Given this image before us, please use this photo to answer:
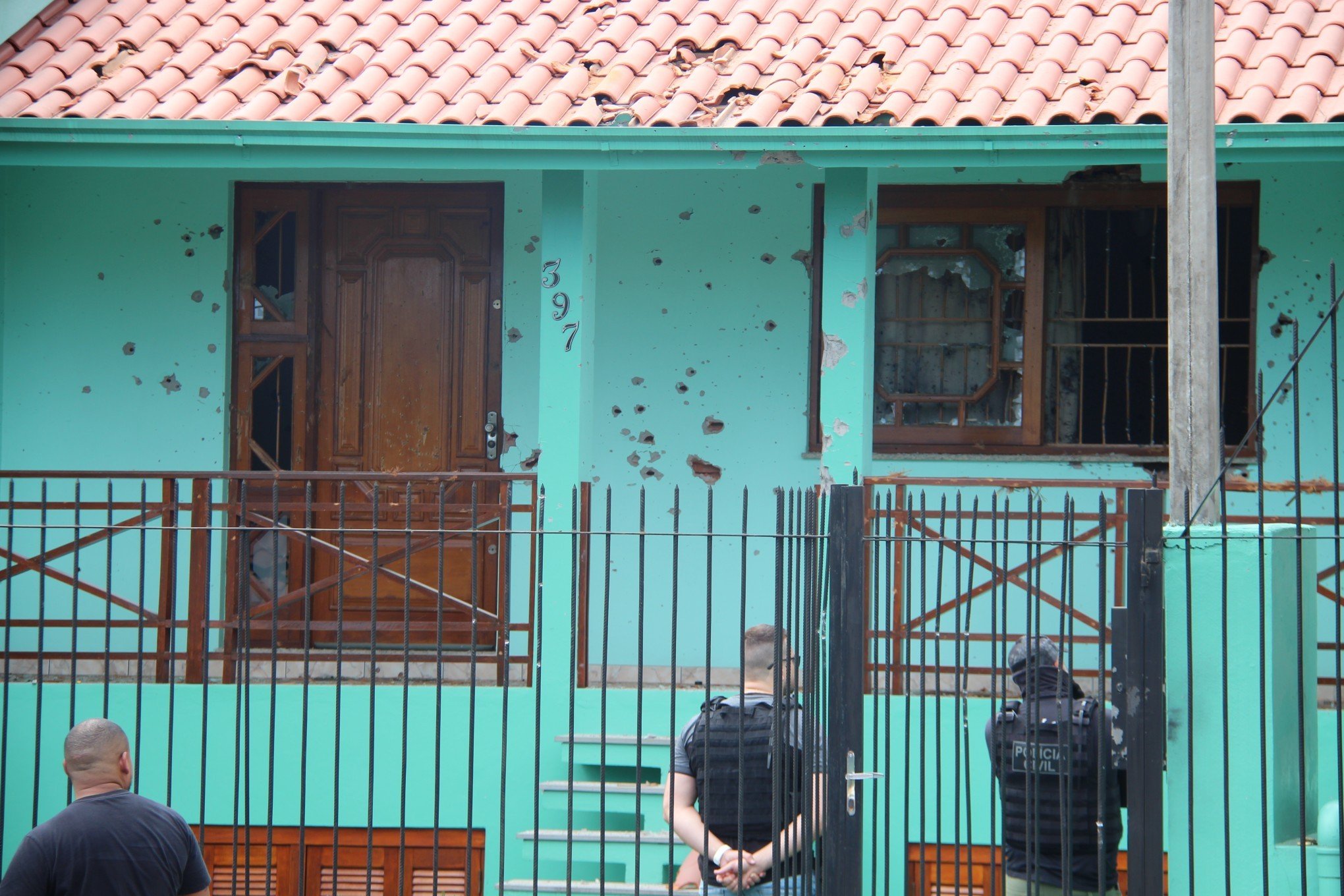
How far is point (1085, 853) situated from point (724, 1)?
4.90 m

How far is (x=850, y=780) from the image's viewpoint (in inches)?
161

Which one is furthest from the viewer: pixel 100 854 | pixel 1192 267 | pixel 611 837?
pixel 611 837

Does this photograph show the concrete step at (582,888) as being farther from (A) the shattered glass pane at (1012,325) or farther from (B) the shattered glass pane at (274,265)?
(B) the shattered glass pane at (274,265)

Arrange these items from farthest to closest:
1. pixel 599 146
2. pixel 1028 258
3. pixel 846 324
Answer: pixel 1028 258 → pixel 846 324 → pixel 599 146

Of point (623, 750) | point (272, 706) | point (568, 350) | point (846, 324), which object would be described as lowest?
point (623, 750)

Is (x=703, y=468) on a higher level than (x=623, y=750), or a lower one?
higher

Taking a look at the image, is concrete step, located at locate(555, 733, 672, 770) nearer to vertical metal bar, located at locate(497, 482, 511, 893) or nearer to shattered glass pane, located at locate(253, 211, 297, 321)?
vertical metal bar, located at locate(497, 482, 511, 893)

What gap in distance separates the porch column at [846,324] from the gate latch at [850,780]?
216 cm

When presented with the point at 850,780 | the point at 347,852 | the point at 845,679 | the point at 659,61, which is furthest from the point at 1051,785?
the point at 659,61

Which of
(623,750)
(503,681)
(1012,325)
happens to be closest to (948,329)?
(1012,325)

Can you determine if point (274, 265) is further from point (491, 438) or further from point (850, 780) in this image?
point (850, 780)

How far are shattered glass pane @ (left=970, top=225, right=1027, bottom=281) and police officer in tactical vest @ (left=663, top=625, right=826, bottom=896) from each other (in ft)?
12.3

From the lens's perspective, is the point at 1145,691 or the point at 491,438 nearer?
the point at 1145,691

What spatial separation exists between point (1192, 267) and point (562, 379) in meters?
3.06
